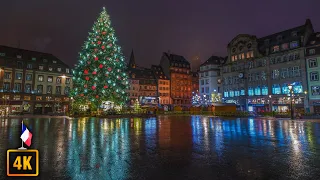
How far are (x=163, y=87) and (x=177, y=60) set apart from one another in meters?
16.9

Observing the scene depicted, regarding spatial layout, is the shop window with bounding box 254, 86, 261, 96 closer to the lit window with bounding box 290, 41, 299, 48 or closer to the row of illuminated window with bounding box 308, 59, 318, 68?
the lit window with bounding box 290, 41, 299, 48

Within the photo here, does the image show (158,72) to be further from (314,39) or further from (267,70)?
(314,39)

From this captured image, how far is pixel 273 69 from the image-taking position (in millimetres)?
60875

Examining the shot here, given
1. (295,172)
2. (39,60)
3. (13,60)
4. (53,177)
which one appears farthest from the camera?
(39,60)

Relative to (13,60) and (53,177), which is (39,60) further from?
(53,177)

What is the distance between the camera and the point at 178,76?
106 meters

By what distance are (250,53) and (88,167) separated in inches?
2775

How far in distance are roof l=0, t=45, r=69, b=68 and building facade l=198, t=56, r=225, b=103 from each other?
55137 mm

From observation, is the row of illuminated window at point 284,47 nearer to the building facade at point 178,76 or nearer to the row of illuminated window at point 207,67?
the row of illuminated window at point 207,67

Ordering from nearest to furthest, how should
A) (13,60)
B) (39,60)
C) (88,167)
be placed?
(88,167), (13,60), (39,60)

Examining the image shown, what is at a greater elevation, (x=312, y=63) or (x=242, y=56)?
(x=242, y=56)

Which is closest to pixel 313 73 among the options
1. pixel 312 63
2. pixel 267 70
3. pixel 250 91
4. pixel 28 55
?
pixel 312 63

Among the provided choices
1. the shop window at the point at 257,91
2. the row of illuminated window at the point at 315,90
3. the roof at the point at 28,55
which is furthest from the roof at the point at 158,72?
the row of illuminated window at the point at 315,90

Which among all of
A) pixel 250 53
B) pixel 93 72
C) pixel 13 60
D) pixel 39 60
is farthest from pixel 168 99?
pixel 93 72
